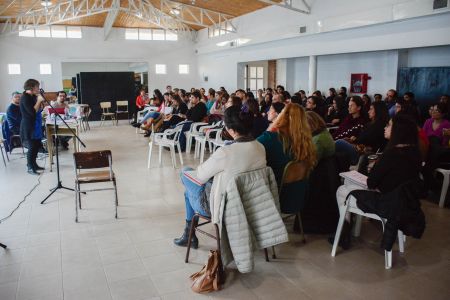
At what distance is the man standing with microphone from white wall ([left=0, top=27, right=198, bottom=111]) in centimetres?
1007

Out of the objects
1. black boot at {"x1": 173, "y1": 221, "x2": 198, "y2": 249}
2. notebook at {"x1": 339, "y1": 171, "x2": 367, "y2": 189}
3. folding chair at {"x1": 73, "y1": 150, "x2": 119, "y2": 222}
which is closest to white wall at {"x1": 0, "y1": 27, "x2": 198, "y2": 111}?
folding chair at {"x1": 73, "y1": 150, "x2": 119, "y2": 222}

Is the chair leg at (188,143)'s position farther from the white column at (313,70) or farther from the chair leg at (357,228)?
the white column at (313,70)

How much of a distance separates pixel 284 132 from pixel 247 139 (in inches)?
21.1

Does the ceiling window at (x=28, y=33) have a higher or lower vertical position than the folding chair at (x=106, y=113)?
higher

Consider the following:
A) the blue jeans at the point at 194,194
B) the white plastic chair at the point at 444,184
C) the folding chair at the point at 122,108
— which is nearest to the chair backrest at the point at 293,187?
the blue jeans at the point at 194,194

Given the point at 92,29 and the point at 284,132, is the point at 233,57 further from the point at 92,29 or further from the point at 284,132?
the point at 284,132

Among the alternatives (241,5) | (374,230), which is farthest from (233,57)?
(374,230)

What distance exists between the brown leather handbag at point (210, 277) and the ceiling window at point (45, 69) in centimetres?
1432

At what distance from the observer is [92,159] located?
3.79 m

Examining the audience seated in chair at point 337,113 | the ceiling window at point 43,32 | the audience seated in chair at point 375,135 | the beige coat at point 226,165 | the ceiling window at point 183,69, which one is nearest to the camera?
the beige coat at point 226,165

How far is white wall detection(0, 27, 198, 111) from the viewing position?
557 inches

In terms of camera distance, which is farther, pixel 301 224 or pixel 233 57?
pixel 233 57

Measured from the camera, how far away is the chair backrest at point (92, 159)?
3754 millimetres

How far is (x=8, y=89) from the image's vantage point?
563 inches
